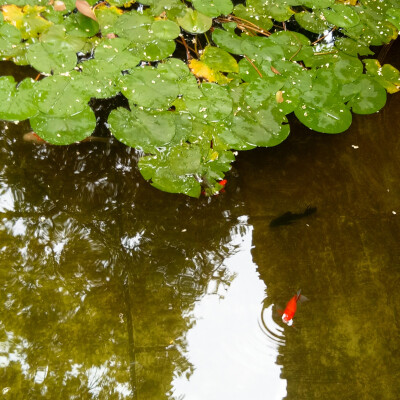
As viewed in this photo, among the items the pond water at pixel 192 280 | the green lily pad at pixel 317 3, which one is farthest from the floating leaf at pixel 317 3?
the pond water at pixel 192 280

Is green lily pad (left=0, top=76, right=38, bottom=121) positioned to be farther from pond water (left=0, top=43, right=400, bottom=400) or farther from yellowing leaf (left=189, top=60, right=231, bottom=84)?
yellowing leaf (left=189, top=60, right=231, bottom=84)

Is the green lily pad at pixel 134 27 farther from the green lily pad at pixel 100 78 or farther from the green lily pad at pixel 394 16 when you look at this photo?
the green lily pad at pixel 394 16

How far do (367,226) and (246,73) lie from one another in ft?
2.77

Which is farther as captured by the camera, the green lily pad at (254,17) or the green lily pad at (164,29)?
the green lily pad at (254,17)

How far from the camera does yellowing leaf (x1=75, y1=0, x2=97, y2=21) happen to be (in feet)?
5.35

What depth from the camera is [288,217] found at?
173 cm

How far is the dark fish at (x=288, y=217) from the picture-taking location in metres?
1.72

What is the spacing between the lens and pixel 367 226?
176 cm

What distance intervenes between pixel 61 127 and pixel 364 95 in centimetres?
127

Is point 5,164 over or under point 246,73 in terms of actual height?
under

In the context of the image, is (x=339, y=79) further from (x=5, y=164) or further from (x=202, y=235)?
(x=5, y=164)

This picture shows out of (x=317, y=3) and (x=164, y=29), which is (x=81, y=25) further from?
(x=317, y=3)

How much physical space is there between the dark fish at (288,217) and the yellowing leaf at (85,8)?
1.14m

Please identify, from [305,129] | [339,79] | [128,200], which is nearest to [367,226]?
[305,129]
